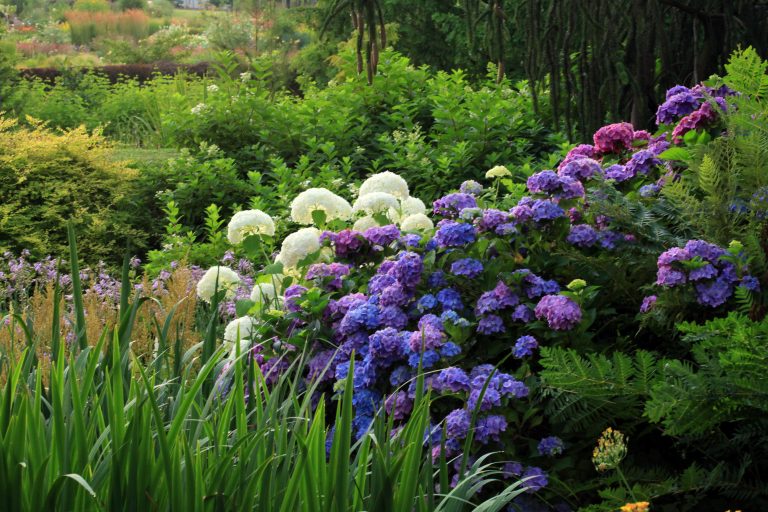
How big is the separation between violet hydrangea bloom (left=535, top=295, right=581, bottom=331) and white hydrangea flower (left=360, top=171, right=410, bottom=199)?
1.54 m

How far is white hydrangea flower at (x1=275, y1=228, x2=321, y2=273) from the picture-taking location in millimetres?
3598

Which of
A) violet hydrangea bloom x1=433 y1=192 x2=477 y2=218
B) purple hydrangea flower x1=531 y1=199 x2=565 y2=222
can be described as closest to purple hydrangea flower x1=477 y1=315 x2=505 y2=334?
purple hydrangea flower x1=531 y1=199 x2=565 y2=222

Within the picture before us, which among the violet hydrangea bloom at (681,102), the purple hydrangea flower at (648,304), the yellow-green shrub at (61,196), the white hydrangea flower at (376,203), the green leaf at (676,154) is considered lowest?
the yellow-green shrub at (61,196)

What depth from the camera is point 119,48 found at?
21859 mm

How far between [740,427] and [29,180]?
19.6 feet

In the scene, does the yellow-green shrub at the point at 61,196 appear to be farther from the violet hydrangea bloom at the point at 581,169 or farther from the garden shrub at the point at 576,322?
the violet hydrangea bloom at the point at 581,169

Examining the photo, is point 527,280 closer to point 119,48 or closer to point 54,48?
point 119,48

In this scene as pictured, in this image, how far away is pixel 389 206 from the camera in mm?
3801

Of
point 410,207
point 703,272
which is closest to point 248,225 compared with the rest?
point 410,207

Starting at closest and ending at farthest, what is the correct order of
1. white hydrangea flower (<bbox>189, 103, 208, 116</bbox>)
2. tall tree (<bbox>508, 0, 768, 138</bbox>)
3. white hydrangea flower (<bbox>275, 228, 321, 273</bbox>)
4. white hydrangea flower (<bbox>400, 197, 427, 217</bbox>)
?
white hydrangea flower (<bbox>275, 228, 321, 273</bbox>)
white hydrangea flower (<bbox>400, 197, 427, 217</bbox>)
tall tree (<bbox>508, 0, 768, 138</bbox>)
white hydrangea flower (<bbox>189, 103, 208, 116</bbox>)

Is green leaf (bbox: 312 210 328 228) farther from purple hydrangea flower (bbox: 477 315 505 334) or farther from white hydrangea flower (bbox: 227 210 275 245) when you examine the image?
purple hydrangea flower (bbox: 477 315 505 334)

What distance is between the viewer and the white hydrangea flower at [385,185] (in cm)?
414

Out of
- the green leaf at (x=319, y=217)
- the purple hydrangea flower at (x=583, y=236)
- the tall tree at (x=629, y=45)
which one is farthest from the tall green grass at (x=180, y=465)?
the tall tree at (x=629, y=45)

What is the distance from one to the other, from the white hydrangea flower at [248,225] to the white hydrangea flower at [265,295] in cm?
36
